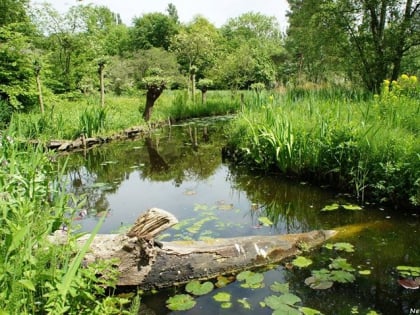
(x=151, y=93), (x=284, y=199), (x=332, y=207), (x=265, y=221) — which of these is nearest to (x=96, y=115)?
(x=151, y=93)

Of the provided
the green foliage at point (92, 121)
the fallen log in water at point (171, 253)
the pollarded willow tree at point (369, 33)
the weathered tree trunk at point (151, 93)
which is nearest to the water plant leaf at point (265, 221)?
the fallen log in water at point (171, 253)

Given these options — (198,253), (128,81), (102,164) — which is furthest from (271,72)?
(198,253)

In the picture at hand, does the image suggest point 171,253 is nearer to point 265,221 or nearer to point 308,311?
point 308,311

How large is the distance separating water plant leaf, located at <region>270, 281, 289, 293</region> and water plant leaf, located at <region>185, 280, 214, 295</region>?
44 cm

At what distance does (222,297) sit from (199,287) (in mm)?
183

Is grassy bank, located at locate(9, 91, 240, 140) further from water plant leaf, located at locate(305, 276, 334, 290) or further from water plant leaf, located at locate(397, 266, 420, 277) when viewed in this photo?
water plant leaf, located at locate(397, 266, 420, 277)

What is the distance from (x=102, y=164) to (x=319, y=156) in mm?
4001

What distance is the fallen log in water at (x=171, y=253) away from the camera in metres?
2.22

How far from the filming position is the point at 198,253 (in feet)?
8.25

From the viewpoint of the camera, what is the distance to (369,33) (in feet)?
35.0

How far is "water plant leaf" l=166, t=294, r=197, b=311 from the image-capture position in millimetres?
2182

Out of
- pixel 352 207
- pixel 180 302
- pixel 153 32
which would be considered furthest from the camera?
pixel 153 32

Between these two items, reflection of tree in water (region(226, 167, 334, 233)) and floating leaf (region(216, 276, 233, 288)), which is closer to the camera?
floating leaf (region(216, 276, 233, 288))

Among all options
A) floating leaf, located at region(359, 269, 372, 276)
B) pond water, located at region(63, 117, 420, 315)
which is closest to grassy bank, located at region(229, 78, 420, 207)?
pond water, located at region(63, 117, 420, 315)
